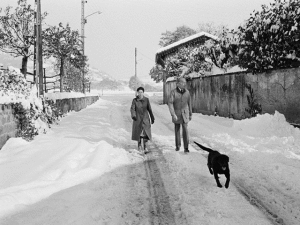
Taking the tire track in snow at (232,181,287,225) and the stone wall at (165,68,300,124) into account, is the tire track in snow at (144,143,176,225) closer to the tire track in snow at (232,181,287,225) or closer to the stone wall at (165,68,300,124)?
the tire track in snow at (232,181,287,225)

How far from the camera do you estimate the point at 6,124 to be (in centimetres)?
689

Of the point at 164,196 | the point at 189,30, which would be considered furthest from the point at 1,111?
the point at 189,30

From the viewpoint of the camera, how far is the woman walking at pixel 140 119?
7.11 m

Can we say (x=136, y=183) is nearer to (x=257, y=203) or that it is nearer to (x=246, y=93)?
(x=257, y=203)

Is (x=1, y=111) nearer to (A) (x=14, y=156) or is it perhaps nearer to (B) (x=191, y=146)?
(A) (x=14, y=156)

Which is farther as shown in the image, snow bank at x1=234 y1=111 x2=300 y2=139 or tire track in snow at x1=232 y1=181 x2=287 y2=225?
snow bank at x1=234 y1=111 x2=300 y2=139

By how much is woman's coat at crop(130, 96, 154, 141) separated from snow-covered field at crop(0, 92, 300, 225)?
18.8 inches

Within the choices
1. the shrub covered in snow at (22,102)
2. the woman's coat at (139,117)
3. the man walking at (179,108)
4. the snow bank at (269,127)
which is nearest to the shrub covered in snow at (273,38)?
the snow bank at (269,127)

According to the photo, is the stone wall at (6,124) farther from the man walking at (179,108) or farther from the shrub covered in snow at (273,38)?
the shrub covered in snow at (273,38)

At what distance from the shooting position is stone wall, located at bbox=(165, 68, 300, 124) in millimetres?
8766

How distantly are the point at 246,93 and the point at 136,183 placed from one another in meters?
8.30

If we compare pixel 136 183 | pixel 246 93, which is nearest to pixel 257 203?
pixel 136 183

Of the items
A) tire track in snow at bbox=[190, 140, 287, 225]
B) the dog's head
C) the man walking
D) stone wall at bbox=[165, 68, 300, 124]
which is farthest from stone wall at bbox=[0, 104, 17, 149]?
stone wall at bbox=[165, 68, 300, 124]

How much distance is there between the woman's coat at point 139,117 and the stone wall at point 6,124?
324 centimetres
